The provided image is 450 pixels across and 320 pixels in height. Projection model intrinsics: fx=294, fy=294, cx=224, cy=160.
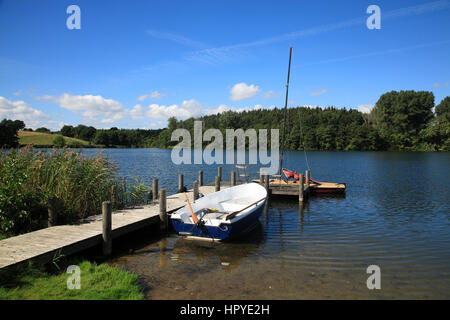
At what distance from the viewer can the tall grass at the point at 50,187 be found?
7.48 metres

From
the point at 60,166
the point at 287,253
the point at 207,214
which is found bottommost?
the point at 287,253

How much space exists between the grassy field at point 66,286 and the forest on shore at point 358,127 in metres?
71.4

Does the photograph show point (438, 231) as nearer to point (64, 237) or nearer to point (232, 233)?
point (232, 233)

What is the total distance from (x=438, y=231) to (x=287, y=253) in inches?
256

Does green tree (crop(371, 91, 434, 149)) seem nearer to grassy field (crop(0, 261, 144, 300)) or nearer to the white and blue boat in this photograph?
the white and blue boat

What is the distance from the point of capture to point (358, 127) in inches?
3209

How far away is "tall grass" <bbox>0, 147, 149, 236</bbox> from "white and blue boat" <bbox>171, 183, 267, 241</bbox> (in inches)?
120

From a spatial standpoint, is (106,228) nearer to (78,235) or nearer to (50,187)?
(78,235)

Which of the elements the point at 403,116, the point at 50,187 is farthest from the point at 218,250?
the point at 403,116

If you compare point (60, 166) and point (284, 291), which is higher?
point (60, 166)

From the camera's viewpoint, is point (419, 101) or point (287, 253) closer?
point (287, 253)

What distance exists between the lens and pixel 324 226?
11469mm
